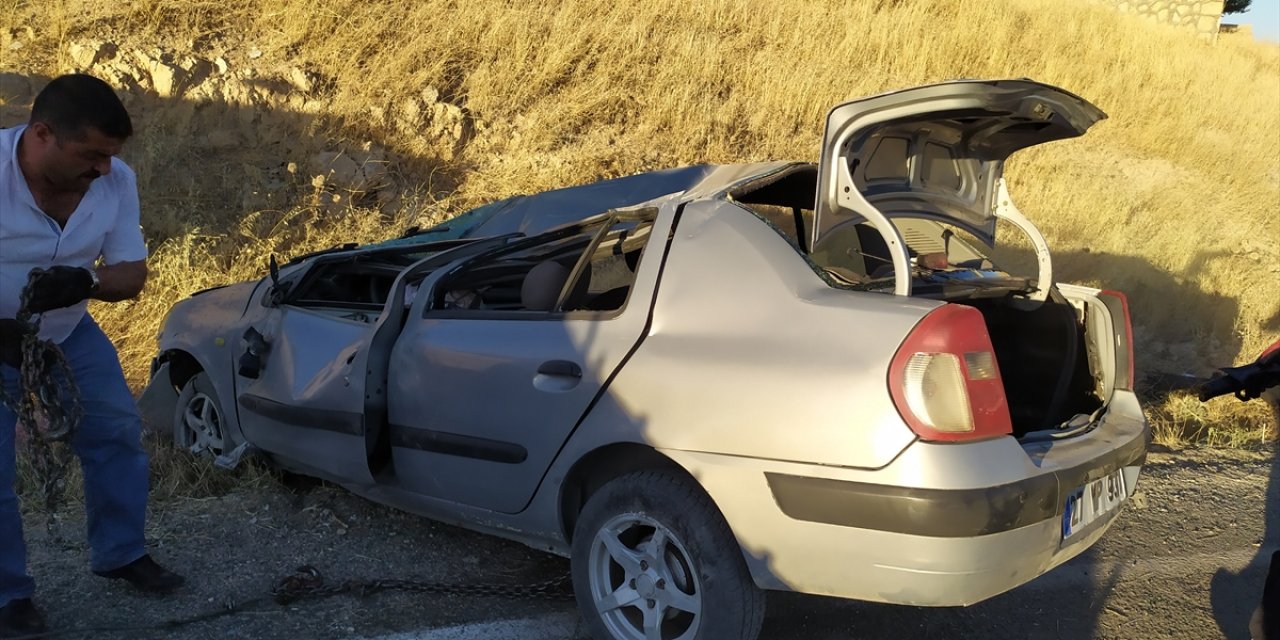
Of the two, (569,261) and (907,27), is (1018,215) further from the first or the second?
(907,27)

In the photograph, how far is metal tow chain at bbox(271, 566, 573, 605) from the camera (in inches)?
136

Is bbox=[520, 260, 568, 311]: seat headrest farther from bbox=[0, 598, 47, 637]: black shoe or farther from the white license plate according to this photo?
bbox=[0, 598, 47, 637]: black shoe

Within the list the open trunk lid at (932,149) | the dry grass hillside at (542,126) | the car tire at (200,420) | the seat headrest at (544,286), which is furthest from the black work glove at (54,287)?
the dry grass hillside at (542,126)

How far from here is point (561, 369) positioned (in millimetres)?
3047

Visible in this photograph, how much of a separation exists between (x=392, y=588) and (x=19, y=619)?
1.18 meters

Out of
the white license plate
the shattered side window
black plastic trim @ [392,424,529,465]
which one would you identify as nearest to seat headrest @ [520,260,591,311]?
the shattered side window

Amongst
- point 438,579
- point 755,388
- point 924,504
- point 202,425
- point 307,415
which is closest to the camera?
point 924,504

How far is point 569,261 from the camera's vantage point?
3740 mm

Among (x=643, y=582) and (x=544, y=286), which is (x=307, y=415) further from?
(x=643, y=582)

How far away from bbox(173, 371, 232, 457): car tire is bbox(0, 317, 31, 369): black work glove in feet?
4.82

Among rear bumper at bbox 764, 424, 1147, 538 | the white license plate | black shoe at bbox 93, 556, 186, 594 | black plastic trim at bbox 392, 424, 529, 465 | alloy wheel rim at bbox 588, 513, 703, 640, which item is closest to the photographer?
rear bumper at bbox 764, 424, 1147, 538

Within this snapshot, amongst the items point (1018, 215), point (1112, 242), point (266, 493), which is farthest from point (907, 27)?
point (266, 493)

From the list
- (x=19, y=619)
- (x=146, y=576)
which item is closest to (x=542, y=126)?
(x=146, y=576)

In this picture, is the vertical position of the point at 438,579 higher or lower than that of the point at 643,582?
lower
